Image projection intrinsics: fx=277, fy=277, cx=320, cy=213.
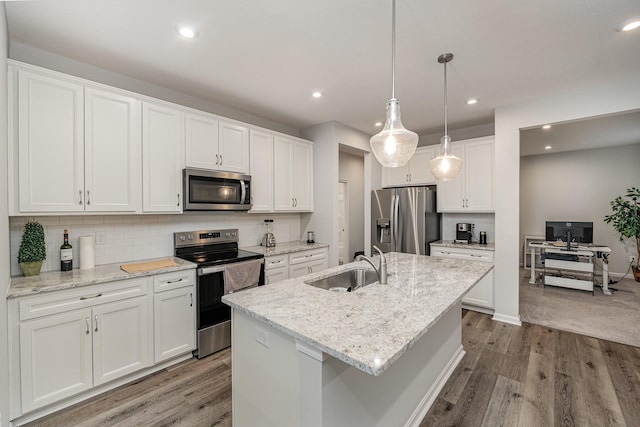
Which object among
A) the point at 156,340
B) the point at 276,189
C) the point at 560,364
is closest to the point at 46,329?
the point at 156,340

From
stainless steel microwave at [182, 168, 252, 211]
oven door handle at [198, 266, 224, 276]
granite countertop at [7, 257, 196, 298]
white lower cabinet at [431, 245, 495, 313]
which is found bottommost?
white lower cabinet at [431, 245, 495, 313]

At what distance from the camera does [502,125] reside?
136 inches

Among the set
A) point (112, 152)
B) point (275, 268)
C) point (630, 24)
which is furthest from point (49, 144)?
point (630, 24)

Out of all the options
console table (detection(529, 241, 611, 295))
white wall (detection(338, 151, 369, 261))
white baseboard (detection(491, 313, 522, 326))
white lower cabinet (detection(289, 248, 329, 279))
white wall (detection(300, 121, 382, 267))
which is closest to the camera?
white baseboard (detection(491, 313, 522, 326))

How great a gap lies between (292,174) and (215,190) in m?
1.22

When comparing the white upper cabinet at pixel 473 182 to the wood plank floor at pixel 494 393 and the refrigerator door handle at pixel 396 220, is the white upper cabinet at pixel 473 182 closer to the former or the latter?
the refrigerator door handle at pixel 396 220

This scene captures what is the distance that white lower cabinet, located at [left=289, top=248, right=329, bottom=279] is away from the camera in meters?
3.57

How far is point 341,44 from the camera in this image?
2.16 metres

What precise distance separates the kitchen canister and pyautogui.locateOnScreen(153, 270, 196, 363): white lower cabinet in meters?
0.58

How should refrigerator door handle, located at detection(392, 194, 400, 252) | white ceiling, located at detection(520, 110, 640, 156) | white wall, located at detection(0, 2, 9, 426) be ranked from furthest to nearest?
refrigerator door handle, located at detection(392, 194, 400, 252)
white ceiling, located at detection(520, 110, 640, 156)
white wall, located at detection(0, 2, 9, 426)

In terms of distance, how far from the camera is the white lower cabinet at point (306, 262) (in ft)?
11.7

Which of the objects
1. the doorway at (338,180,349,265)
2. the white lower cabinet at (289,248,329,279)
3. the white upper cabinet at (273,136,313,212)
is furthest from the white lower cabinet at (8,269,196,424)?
the doorway at (338,180,349,265)

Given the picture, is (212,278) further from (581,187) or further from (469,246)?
(581,187)

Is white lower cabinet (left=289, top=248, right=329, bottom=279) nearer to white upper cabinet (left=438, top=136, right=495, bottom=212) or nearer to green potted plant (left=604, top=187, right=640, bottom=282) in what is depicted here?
white upper cabinet (left=438, top=136, right=495, bottom=212)
